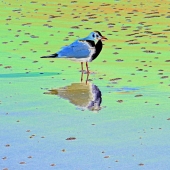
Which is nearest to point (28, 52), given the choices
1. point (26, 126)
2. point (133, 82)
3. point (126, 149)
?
point (133, 82)

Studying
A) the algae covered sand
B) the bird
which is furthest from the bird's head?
the algae covered sand

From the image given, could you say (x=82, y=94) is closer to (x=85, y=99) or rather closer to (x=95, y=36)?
(x=85, y=99)

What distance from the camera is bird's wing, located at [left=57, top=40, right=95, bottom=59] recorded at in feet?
59.6

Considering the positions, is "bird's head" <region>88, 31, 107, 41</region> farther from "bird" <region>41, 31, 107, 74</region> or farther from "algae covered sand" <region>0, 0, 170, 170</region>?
"algae covered sand" <region>0, 0, 170, 170</region>

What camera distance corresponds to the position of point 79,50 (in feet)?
59.7

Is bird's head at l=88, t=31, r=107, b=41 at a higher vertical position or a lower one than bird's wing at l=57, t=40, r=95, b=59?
higher

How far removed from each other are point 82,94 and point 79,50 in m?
2.49

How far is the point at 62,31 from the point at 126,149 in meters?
15.6

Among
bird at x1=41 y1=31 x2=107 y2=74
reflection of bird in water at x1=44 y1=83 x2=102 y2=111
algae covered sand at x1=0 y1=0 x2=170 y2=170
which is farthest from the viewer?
bird at x1=41 y1=31 x2=107 y2=74

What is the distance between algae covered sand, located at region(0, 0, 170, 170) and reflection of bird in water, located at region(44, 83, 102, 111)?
2 cm

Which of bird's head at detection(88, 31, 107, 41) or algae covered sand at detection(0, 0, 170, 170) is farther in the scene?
bird's head at detection(88, 31, 107, 41)

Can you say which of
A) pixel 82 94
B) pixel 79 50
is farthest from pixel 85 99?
pixel 79 50

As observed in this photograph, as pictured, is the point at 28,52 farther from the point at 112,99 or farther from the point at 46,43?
the point at 112,99

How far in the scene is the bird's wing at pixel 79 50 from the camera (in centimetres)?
1817
